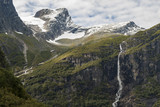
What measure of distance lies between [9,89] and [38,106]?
12100 mm

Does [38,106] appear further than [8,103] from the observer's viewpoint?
Yes

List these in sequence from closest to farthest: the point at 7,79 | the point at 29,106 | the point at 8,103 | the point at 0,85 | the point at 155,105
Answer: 1. the point at 8,103
2. the point at 29,106
3. the point at 0,85
4. the point at 7,79
5. the point at 155,105

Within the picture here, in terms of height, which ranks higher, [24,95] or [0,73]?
[0,73]

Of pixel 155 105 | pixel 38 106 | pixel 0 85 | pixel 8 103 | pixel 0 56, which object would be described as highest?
pixel 0 56

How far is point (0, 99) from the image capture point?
204 ft

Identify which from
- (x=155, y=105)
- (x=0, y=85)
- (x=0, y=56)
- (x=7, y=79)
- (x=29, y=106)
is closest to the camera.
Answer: (x=29, y=106)

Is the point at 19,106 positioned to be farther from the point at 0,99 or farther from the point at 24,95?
the point at 24,95

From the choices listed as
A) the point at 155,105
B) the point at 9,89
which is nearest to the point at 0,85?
the point at 9,89

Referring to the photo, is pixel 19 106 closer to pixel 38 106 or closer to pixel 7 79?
pixel 38 106

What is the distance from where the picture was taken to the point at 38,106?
2891 inches

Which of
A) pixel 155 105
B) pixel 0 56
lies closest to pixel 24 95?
pixel 0 56

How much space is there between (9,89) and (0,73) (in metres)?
6.91

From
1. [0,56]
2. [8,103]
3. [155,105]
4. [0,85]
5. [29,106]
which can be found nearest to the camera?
[8,103]

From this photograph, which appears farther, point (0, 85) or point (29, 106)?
point (0, 85)
